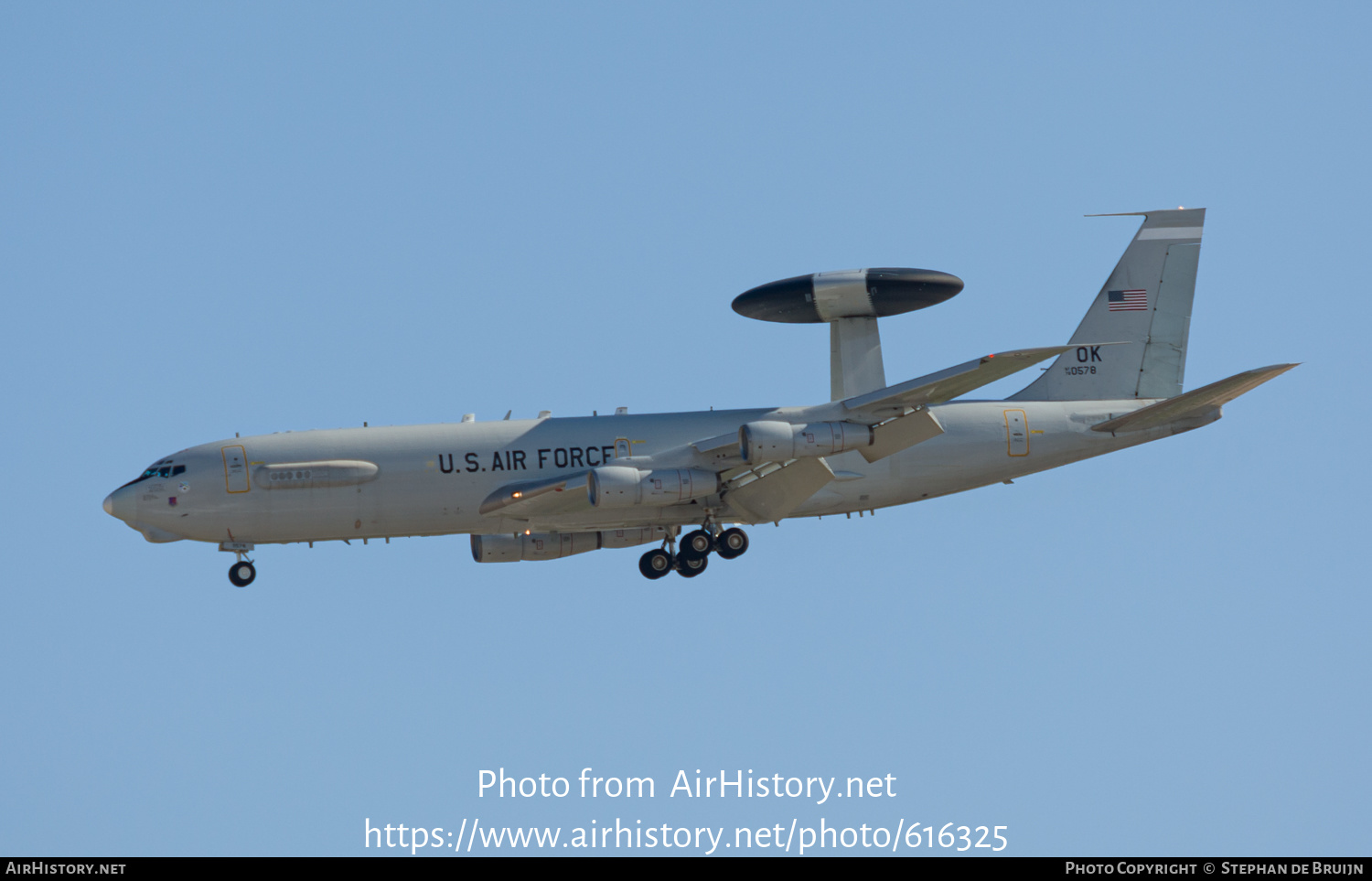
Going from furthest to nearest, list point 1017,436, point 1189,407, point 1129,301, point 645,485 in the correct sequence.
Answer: point 1129,301 → point 1017,436 → point 1189,407 → point 645,485

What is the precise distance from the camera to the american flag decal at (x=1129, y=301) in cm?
4728

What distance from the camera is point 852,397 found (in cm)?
3959

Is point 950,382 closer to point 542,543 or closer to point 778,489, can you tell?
point 778,489

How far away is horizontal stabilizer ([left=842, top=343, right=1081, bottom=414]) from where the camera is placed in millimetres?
35906

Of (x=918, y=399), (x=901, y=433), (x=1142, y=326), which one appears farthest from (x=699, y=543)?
(x=1142, y=326)

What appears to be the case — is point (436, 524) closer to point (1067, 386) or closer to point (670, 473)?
point (670, 473)

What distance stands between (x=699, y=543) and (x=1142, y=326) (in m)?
15.4

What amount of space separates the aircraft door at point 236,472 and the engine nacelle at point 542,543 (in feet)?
23.8

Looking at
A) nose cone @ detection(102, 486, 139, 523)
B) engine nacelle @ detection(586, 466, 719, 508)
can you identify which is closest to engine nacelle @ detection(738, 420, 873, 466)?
engine nacelle @ detection(586, 466, 719, 508)

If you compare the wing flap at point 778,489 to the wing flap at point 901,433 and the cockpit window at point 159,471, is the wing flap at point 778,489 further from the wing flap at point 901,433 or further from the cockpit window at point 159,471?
the cockpit window at point 159,471

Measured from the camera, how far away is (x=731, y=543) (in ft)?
141

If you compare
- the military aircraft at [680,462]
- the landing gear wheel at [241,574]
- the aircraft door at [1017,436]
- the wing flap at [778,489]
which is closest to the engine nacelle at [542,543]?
the military aircraft at [680,462]

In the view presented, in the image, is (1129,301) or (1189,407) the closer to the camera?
(1189,407)

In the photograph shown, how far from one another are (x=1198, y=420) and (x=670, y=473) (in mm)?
15231
